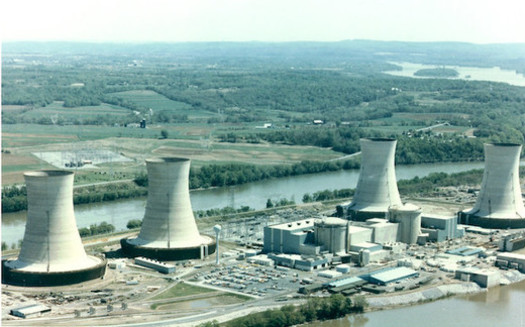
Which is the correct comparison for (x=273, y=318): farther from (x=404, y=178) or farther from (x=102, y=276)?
(x=404, y=178)

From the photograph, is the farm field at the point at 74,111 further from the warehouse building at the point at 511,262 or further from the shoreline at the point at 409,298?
the shoreline at the point at 409,298

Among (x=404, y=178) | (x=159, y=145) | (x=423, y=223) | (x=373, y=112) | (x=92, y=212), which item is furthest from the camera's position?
(x=373, y=112)

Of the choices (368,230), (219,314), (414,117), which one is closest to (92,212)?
(368,230)

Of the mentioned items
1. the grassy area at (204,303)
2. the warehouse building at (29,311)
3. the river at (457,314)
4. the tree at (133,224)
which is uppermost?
the warehouse building at (29,311)

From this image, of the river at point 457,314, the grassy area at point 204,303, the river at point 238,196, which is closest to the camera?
the river at point 457,314

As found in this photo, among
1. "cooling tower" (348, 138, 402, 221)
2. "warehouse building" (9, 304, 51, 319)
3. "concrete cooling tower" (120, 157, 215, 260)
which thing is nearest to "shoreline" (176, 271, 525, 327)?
"warehouse building" (9, 304, 51, 319)

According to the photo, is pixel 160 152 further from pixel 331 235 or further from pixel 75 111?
pixel 331 235

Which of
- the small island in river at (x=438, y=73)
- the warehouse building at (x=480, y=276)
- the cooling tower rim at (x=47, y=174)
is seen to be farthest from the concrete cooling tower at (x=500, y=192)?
the small island in river at (x=438, y=73)
